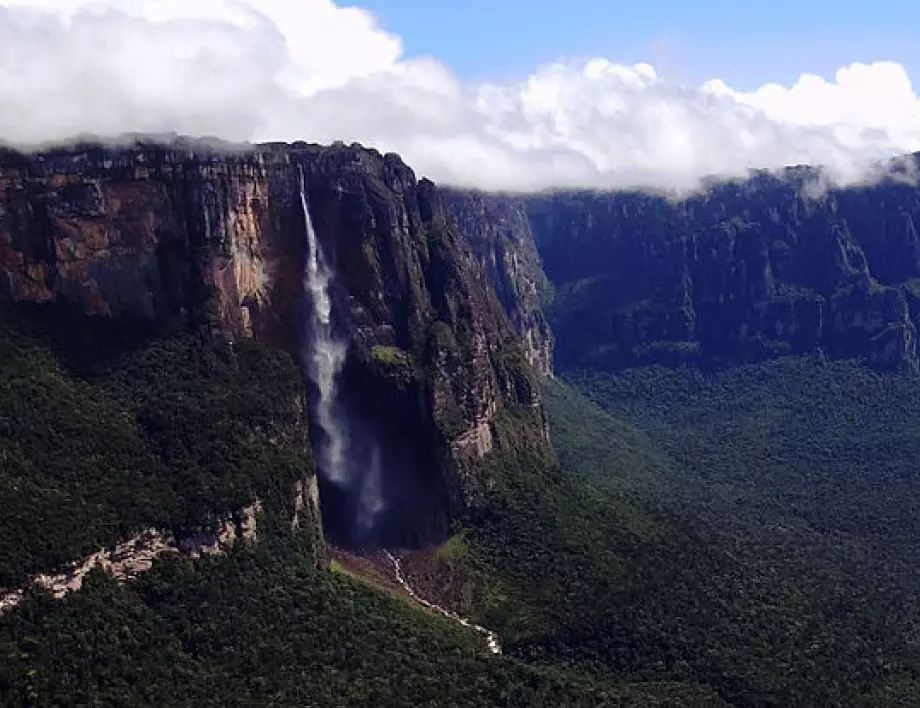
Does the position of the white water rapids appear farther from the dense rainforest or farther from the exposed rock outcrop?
the exposed rock outcrop

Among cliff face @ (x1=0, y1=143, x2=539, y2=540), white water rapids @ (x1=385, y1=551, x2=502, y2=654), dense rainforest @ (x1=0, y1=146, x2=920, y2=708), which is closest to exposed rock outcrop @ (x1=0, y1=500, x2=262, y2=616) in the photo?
dense rainforest @ (x1=0, y1=146, x2=920, y2=708)

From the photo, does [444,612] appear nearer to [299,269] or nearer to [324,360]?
[324,360]

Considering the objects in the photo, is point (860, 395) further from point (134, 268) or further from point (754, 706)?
point (134, 268)

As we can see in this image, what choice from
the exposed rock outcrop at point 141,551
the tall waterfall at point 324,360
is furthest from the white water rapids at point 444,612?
the exposed rock outcrop at point 141,551

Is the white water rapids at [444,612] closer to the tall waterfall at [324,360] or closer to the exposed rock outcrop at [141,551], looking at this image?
the tall waterfall at [324,360]

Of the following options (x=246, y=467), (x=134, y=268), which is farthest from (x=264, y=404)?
(x=134, y=268)
